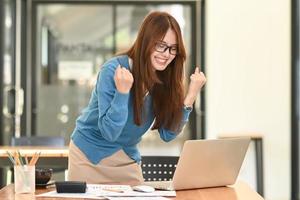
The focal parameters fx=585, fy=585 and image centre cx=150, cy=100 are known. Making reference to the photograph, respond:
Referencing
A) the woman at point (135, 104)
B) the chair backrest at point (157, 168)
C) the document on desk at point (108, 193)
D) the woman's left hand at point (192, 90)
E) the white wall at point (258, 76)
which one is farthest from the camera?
the white wall at point (258, 76)

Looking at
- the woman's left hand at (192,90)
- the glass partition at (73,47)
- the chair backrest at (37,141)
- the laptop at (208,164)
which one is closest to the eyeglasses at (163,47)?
the woman's left hand at (192,90)

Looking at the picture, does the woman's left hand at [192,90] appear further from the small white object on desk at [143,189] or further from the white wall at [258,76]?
the white wall at [258,76]

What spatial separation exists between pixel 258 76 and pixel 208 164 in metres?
3.97

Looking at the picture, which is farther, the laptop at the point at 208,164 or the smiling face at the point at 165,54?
the smiling face at the point at 165,54

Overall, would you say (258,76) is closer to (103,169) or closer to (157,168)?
(157,168)

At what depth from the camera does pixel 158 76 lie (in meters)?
2.44

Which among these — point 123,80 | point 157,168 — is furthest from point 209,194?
point 157,168

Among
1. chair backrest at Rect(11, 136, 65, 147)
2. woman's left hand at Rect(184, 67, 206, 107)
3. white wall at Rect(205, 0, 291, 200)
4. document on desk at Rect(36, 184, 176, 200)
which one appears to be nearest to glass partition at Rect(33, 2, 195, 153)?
white wall at Rect(205, 0, 291, 200)

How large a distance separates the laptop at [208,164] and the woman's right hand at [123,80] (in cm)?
30

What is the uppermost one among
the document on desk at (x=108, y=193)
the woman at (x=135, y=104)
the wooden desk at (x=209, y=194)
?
the woman at (x=135, y=104)

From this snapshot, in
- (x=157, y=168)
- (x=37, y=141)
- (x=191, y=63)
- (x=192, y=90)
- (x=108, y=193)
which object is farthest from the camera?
(x=191, y=63)

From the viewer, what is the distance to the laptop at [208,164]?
2.14 meters

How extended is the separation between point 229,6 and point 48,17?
81.2 inches

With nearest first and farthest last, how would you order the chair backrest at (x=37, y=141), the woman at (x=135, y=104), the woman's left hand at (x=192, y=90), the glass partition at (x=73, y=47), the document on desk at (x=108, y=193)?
the document on desk at (x=108, y=193) → the woman at (x=135, y=104) → the woman's left hand at (x=192, y=90) → the chair backrest at (x=37, y=141) → the glass partition at (x=73, y=47)
